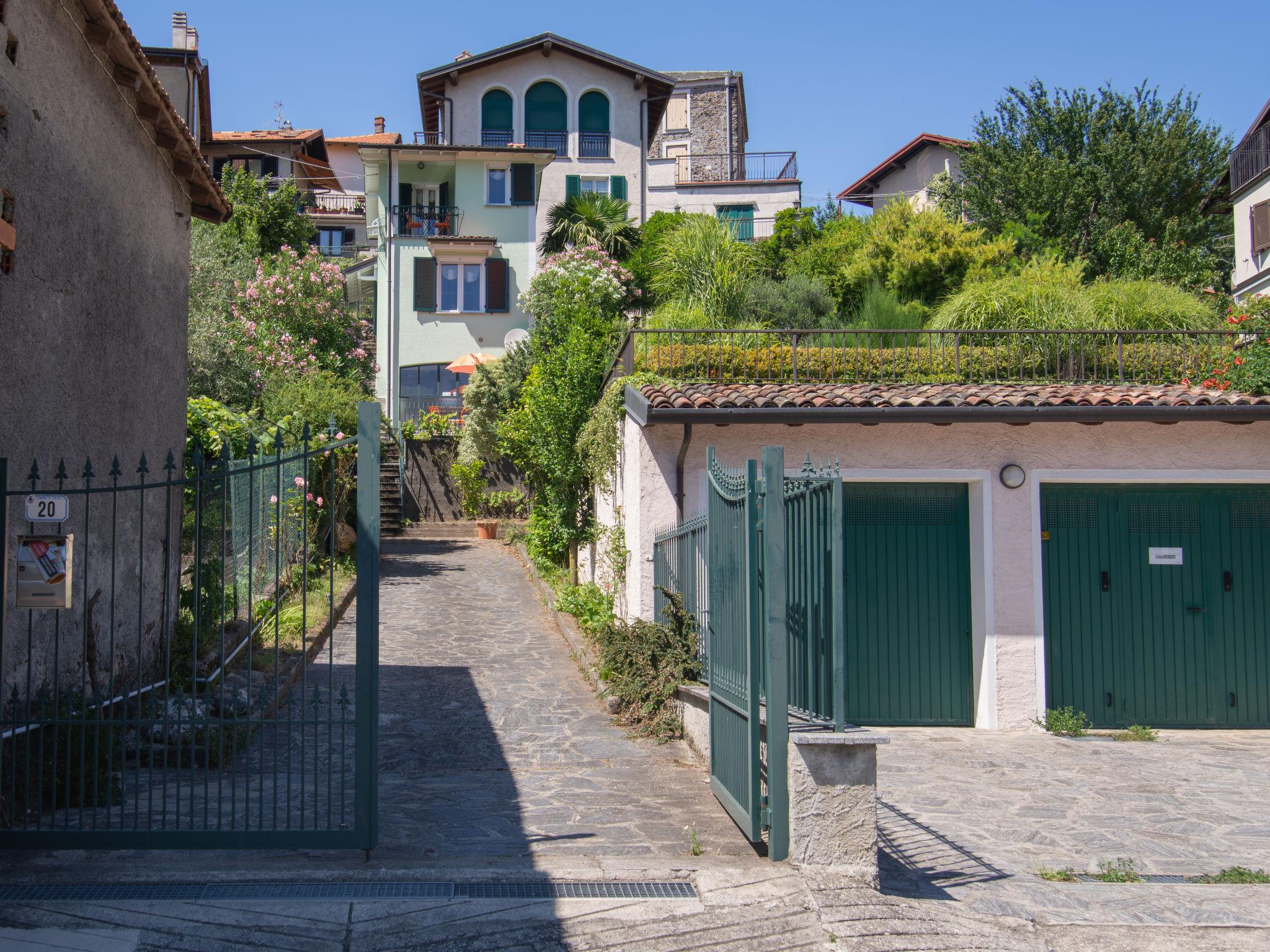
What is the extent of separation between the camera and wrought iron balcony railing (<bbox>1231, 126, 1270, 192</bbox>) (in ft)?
81.2

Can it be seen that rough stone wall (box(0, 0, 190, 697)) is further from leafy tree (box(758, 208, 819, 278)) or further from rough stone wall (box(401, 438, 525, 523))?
leafy tree (box(758, 208, 819, 278))

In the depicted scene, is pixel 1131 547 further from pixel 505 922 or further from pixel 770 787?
pixel 505 922

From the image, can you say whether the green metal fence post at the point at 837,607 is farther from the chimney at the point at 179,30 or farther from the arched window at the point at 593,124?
the arched window at the point at 593,124

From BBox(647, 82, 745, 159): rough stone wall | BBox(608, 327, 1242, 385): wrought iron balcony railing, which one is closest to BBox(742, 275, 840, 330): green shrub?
BBox(608, 327, 1242, 385): wrought iron balcony railing

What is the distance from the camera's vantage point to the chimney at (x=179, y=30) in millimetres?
20347

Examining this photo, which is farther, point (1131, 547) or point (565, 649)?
point (565, 649)

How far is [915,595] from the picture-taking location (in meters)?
11.2

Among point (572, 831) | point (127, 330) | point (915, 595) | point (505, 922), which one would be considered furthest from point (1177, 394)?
point (127, 330)

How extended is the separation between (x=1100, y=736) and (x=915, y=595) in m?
2.21

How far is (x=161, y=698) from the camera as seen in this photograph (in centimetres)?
883

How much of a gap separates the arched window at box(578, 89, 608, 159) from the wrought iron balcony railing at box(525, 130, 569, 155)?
0.45 metres

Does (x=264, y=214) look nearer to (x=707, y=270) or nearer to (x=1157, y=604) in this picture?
(x=707, y=270)

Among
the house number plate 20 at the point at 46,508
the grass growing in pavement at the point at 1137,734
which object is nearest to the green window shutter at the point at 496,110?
the grass growing in pavement at the point at 1137,734

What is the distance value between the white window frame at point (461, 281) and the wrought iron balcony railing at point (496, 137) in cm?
544
